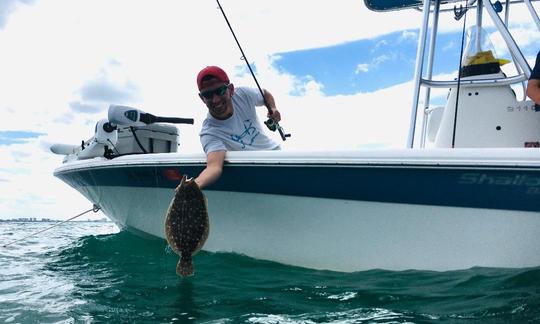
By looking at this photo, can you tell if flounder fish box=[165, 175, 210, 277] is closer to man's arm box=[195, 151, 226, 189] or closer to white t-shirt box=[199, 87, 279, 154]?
man's arm box=[195, 151, 226, 189]

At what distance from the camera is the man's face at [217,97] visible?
14.8 feet

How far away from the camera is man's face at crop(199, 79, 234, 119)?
4.51m

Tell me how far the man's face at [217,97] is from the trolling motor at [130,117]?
165 centimetres

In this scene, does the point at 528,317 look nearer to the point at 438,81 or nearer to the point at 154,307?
the point at 154,307

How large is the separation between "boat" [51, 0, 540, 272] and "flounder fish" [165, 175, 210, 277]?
909 mm

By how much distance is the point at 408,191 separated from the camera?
3748 mm

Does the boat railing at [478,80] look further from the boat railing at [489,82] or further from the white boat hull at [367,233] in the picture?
the white boat hull at [367,233]

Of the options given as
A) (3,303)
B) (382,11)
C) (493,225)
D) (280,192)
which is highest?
(382,11)

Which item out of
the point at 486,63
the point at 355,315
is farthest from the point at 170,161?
the point at 486,63

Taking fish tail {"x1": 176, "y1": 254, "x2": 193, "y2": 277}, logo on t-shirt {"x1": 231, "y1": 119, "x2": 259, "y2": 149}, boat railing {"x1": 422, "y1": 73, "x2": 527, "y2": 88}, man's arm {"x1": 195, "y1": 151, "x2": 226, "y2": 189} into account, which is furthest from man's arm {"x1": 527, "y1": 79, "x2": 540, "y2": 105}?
fish tail {"x1": 176, "y1": 254, "x2": 193, "y2": 277}

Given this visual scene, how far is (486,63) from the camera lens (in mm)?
4855

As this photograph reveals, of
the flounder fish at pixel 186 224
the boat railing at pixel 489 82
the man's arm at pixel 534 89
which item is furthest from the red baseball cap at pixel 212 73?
the man's arm at pixel 534 89

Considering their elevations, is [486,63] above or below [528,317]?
above

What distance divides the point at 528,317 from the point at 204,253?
3295mm
